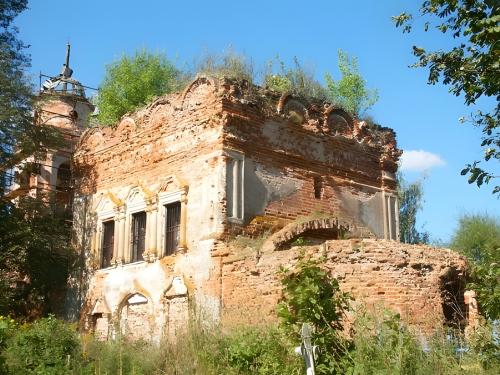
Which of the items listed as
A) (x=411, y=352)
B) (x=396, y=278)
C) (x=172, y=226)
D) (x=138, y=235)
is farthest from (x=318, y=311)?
(x=138, y=235)

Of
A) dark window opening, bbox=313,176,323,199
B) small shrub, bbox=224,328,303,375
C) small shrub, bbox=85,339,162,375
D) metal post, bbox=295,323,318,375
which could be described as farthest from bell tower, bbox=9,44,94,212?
metal post, bbox=295,323,318,375

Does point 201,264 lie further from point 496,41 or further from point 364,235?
point 496,41

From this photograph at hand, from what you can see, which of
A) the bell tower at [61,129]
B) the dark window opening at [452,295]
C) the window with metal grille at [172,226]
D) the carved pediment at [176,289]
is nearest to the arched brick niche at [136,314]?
the carved pediment at [176,289]

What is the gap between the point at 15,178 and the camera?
54.6 ft

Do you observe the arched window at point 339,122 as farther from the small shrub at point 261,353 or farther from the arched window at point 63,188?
the small shrub at point 261,353

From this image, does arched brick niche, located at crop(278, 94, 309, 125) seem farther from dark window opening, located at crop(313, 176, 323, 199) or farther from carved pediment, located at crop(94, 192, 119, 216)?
carved pediment, located at crop(94, 192, 119, 216)

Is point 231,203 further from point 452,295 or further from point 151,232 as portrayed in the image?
point 452,295

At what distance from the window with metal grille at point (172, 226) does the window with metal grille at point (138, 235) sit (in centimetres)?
94

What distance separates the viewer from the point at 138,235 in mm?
15164

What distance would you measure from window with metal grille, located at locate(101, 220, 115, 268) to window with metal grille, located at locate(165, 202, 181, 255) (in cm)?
229

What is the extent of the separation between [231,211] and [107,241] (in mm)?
4532

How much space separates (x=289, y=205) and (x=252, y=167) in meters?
1.31

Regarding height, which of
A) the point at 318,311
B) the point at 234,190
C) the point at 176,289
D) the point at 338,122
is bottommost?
the point at 318,311

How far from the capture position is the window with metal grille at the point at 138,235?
15.0 metres
